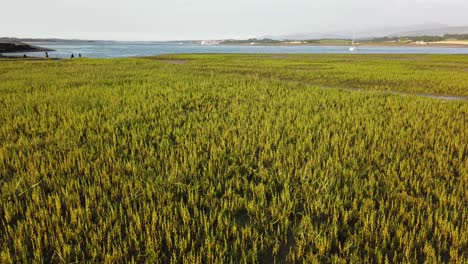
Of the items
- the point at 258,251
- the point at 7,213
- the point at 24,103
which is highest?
the point at 24,103

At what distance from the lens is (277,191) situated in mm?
4418

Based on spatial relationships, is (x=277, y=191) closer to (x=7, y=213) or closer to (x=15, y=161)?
(x=7, y=213)

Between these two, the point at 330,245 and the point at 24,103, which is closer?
the point at 330,245

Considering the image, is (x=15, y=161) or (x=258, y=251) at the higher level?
(x=15, y=161)

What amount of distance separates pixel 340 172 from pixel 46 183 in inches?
181

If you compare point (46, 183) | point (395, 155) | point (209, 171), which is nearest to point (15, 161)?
point (46, 183)

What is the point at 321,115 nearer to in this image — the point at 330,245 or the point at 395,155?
the point at 395,155

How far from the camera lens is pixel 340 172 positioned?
16.1 ft

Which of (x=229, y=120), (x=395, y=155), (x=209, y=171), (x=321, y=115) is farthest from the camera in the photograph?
(x=321, y=115)

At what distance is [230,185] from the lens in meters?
4.29

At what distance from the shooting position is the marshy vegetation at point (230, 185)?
3.03 metres

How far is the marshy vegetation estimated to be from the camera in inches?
119

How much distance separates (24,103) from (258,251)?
9713 mm

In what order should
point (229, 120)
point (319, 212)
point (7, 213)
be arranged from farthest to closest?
point (229, 120)
point (319, 212)
point (7, 213)
